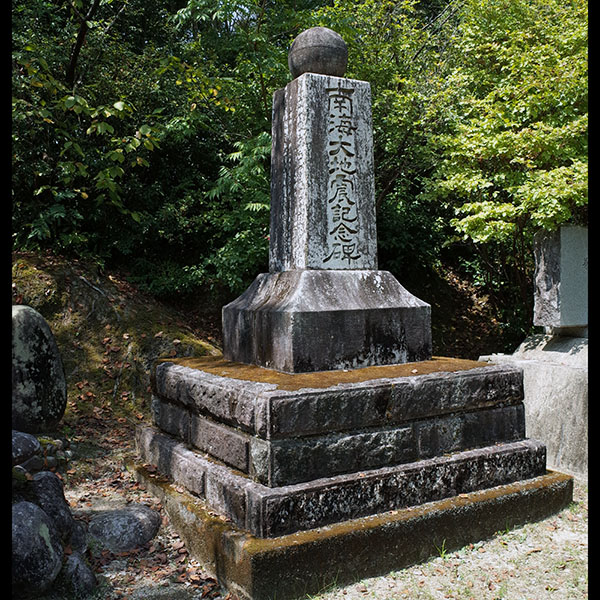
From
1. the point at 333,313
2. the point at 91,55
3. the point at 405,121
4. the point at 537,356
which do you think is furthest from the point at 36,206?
the point at 537,356

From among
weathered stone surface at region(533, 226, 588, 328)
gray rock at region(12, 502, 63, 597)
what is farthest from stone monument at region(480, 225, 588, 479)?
gray rock at region(12, 502, 63, 597)

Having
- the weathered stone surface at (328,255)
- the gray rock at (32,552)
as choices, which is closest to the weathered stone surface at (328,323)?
the weathered stone surface at (328,255)

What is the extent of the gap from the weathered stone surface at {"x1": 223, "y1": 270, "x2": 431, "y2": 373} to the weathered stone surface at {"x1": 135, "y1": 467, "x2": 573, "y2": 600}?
1.01 m

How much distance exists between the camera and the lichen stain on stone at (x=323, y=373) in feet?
10.7

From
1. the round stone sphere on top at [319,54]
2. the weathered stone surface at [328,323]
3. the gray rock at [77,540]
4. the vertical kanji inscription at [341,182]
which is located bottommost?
the gray rock at [77,540]

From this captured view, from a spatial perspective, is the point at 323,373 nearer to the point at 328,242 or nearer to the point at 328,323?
the point at 328,323

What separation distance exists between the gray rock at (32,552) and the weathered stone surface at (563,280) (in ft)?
16.3

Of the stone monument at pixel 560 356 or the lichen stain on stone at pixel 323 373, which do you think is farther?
the stone monument at pixel 560 356

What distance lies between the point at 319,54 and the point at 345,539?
3.24m

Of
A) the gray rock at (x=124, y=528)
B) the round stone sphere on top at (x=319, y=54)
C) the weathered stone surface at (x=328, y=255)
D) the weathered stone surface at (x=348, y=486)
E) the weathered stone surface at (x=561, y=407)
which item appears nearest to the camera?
the weathered stone surface at (x=348, y=486)

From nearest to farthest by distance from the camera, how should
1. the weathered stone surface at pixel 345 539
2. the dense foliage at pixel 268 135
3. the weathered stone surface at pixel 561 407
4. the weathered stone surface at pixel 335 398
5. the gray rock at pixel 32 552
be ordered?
the gray rock at pixel 32 552, the weathered stone surface at pixel 345 539, the weathered stone surface at pixel 335 398, the weathered stone surface at pixel 561 407, the dense foliage at pixel 268 135

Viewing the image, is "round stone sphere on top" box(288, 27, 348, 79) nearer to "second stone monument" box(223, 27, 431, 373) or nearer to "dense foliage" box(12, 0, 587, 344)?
"second stone monument" box(223, 27, 431, 373)

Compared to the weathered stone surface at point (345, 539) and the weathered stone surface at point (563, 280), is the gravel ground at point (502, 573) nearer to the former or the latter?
the weathered stone surface at point (345, 539)

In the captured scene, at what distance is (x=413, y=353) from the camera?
4066mm
